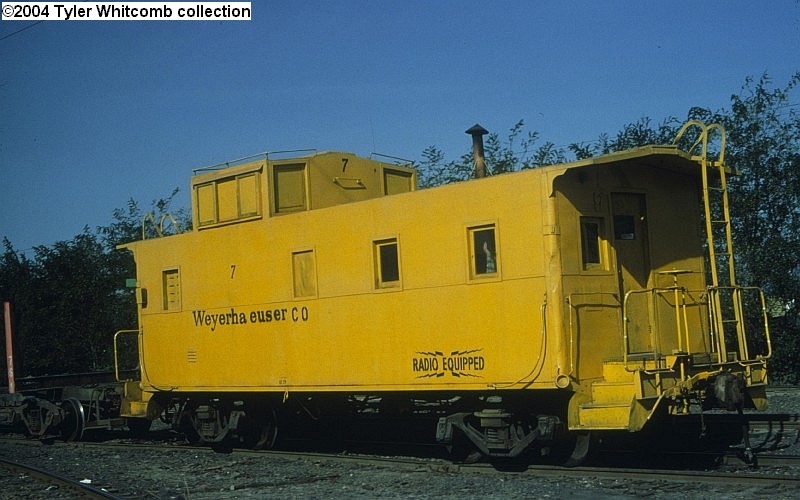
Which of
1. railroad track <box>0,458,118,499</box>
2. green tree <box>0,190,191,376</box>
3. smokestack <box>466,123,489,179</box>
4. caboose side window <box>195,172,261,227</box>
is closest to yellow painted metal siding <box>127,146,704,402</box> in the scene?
caboose side window <box>195,172,261,227</box>

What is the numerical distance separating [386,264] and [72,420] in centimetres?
874

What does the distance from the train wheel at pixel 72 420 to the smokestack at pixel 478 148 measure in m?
9.03

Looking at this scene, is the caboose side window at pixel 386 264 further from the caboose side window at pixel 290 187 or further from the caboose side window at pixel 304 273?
the caboose side window at pixel 290 187

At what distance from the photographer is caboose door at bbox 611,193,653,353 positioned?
38.0 feet

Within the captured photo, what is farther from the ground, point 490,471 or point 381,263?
point 381,263

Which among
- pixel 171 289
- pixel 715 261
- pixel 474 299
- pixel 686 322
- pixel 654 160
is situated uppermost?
pixel 654 160

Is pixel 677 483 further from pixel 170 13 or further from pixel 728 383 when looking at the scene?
pixel 170 13

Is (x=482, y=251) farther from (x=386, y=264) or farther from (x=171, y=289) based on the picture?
(x=171, y=289)

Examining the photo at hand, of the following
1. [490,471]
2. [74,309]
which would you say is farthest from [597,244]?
[74,309]

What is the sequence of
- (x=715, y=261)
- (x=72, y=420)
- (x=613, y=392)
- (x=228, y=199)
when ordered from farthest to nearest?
(x=72, y=420), (x=228, y=199), (x=715, y=261), (x=613, y=392)

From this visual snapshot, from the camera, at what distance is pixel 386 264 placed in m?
12.5

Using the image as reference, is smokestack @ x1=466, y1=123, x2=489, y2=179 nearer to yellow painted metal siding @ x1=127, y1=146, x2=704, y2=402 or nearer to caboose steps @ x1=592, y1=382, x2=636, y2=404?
yellow painted metal siding @ x1=127, y1=146, x2=704, y2=402

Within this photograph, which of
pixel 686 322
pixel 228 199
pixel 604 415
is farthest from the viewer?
pixel 228 199

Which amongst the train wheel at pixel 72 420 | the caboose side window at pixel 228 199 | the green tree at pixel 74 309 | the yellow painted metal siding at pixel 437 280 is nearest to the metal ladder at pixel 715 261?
the yellow painted metal siding at pixel 437 280
